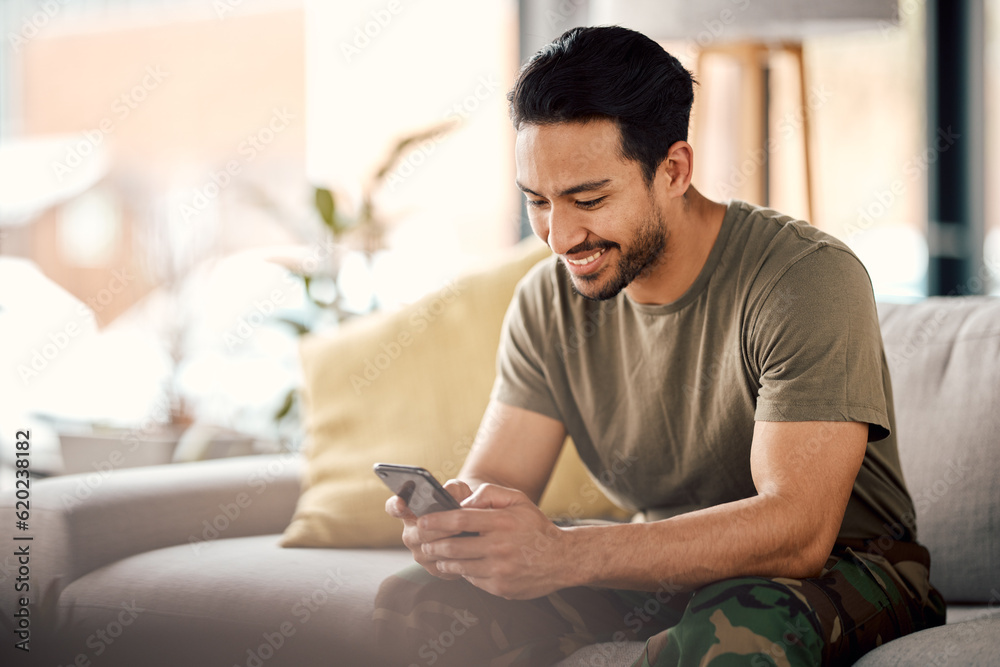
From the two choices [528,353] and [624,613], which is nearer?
[624,613]

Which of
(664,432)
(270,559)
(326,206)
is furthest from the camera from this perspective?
(326,206)

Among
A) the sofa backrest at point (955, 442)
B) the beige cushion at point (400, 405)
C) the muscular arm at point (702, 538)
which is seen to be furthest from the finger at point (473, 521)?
the sofa backrest at point (955, 442)

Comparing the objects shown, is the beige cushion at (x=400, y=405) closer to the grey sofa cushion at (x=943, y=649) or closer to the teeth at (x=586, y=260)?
the teeth at (x=586, y=260)

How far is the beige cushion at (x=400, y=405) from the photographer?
5.40 feet

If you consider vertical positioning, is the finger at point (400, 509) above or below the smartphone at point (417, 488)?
below

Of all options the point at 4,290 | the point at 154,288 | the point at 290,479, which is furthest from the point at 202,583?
the point at 4,290

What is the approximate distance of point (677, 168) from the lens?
4.05 ft

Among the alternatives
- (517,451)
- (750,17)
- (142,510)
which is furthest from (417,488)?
(750,17)

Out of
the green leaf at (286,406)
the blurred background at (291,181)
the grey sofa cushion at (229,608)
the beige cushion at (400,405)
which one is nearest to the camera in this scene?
the grey sofa cushion at (229,608)

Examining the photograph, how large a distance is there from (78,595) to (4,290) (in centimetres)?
223

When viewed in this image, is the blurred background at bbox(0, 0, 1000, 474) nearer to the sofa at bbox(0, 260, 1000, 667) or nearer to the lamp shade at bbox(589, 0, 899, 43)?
the lamp shade at bbox(589, 0, 899, 43)

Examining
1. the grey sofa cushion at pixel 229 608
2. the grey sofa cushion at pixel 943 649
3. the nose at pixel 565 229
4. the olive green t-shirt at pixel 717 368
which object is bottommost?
the grey sofa cushion at pixel 229 608

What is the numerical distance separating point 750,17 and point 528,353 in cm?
94

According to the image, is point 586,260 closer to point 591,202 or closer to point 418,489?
point 591,202
